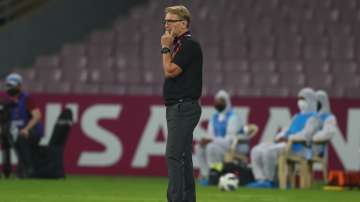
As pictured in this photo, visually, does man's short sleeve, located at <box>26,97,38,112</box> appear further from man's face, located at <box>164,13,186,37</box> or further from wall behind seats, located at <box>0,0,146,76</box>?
man's face, located at <box>164,13,186,37</box>

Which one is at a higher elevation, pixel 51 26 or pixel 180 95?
pixel 180 95

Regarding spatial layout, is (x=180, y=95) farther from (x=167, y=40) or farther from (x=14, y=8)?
(x=14, y=8)

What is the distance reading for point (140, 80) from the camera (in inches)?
974

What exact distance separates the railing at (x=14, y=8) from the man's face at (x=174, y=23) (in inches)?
599

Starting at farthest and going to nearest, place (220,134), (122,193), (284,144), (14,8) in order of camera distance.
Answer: (14,8) < (220,134) < (284,144) < (122,193)

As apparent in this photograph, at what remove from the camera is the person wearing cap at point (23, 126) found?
20.8 m

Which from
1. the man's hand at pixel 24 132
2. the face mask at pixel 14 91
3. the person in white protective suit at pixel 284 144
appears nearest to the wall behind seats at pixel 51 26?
the face mask at pixel 14 91

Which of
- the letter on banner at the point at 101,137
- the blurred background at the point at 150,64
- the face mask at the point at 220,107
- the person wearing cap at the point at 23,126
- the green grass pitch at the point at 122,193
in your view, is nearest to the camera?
the green grass pitch at the point at 122,193

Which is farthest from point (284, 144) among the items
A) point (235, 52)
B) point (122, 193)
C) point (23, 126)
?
point (235, 52)

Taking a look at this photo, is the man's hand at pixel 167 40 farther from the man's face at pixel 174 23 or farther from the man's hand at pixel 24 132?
the man's hand at pixel 24 132

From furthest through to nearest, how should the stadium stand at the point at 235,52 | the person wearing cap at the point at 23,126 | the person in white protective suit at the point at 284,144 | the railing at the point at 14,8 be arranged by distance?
1. the railing at the point at 14,8
2. the stadium stand at the point at 235,52
3. the person wearing cap at the point at 23,126
4. the person in white protective suit at the point at 284,144

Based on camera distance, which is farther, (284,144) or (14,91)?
(14,91)

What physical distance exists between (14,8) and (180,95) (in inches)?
629

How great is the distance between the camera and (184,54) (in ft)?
37.1
